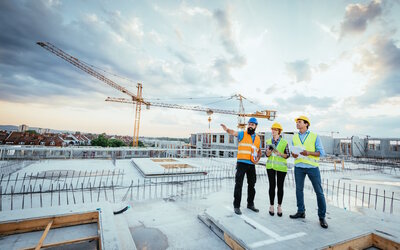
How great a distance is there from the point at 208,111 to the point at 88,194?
158 ft

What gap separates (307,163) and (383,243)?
54.0 inches

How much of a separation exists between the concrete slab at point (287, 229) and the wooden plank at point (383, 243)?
47 mm

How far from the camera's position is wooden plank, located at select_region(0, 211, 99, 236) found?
93.6 inches

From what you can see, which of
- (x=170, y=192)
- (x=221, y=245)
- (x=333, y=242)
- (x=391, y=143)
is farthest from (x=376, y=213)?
(x=391, y=143)

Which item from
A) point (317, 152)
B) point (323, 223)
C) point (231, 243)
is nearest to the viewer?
point (231, 243)

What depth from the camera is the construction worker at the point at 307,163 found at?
9.66ft

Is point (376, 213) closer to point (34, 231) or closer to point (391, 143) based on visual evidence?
point (34, 231)

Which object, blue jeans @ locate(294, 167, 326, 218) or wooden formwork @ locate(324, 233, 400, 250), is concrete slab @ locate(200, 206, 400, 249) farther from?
blue jeans @ locate(294, 167, 326, 218)

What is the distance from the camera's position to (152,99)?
45.9 meters

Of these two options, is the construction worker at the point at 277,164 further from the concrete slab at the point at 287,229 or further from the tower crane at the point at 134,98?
the tower crane at the point at 134,98

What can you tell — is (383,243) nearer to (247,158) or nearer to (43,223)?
(247,158)

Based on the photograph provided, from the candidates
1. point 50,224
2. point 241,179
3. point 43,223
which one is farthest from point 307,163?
point 43,223

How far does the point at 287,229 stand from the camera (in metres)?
2.65

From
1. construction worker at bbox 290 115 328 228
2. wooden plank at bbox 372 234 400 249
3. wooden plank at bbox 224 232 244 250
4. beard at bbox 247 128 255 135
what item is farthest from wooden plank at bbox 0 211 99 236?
wooden plank at bbox 372 234 400 249
